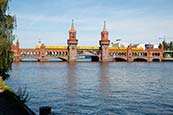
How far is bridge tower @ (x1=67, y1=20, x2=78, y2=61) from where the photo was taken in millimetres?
161000

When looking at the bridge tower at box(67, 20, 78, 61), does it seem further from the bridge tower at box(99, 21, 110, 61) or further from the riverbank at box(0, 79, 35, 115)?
the riverbank at box(0, 79, 35, 115)

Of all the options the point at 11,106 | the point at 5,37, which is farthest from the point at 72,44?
the point at 11,106

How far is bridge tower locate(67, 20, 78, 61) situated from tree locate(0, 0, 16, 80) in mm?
133938

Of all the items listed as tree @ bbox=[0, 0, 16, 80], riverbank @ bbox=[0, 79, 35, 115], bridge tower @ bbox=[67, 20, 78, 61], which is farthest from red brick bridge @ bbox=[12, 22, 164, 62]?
riverbank @ bbox=[0, 79, 35, 115]

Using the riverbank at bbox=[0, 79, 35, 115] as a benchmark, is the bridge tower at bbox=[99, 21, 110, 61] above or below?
above

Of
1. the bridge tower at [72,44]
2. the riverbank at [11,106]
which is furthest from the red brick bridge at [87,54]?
the riverbank at [11,106]

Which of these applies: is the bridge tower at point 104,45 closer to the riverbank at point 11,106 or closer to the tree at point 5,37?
the tree at point 5,37

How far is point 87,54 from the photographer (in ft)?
565

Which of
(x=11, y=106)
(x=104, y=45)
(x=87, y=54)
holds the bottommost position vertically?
(x=11, y=106)

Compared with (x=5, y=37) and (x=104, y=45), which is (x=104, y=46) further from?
(x=5, y=37)

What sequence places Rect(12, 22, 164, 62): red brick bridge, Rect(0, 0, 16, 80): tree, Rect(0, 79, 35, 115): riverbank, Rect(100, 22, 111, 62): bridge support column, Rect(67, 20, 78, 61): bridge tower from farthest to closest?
Rect(100, 22, 111, 62): bridge support column → Rect(67, 20, 78, 61): bridge tower → Rect(12, 22, 164, 62): red brick bridge → Rect(0, 0, 16, 80): tree → Rect(0, 79, 35, 115): riverbank

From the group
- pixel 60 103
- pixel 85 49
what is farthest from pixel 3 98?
pixel 85 49

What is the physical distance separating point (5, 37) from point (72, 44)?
14047 cm

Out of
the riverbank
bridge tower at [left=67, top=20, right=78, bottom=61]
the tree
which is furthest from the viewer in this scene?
bridge tower at [left=67, top=20, right=78, bottom=61]
